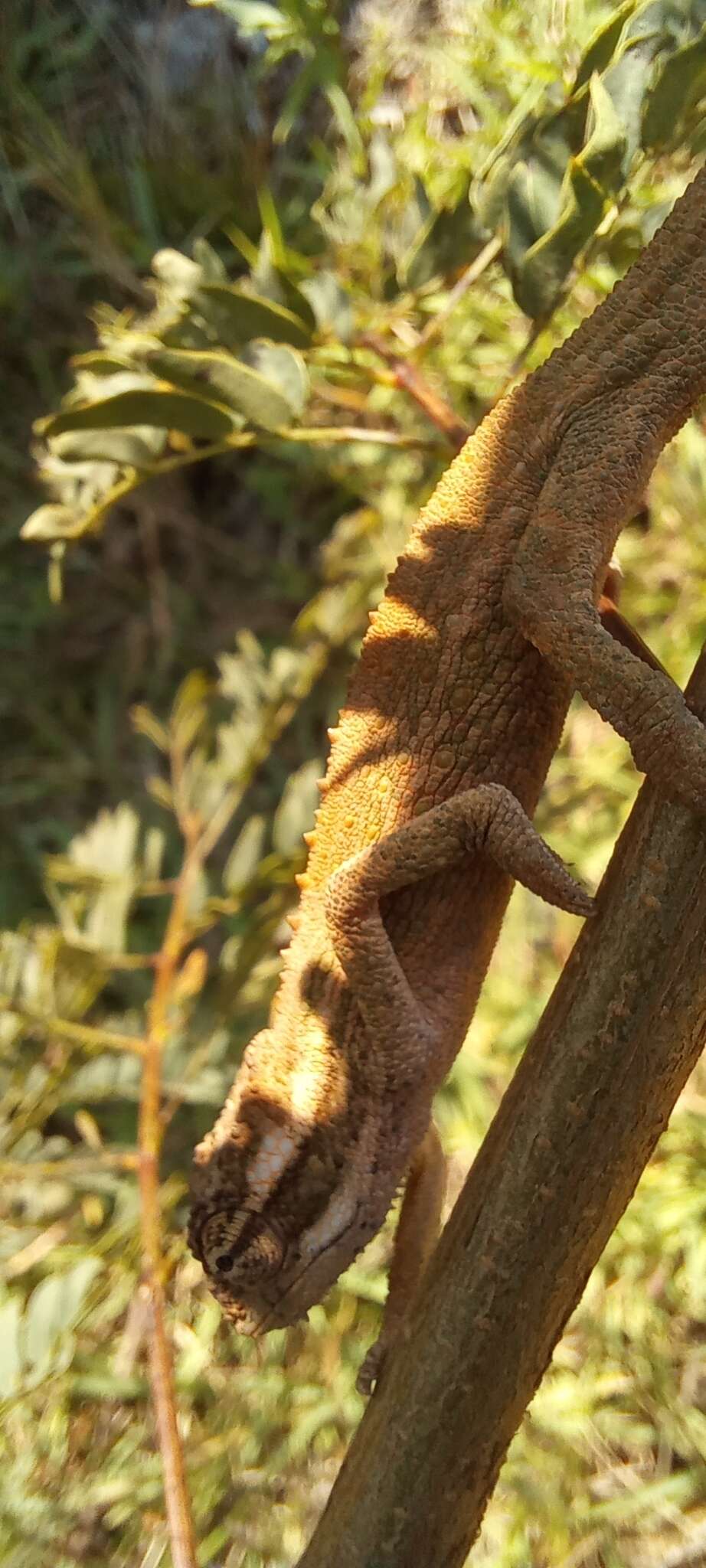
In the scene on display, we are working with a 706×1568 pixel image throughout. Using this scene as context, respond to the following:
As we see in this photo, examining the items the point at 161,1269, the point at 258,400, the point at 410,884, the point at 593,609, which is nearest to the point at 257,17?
the point at 258,400

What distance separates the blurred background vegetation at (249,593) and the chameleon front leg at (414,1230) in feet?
0.99

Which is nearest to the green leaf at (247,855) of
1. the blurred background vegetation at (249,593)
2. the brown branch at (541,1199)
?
the blurred background vegetation at (249,593)

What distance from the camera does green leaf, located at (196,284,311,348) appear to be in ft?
3.27

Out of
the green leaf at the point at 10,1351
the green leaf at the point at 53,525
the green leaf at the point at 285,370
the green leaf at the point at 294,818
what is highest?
the green leaf at the point at 285,370

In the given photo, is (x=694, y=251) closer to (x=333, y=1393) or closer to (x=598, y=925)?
(x=598, y=925)

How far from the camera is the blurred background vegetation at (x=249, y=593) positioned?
1027 mm

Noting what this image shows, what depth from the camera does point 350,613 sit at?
189 cm

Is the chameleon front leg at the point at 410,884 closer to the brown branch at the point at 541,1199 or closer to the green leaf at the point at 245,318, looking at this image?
the brown branch at the point at 541,1199

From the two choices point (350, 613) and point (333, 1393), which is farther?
point (350, 613)

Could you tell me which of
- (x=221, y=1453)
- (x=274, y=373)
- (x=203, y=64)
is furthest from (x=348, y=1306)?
(x=203, y=64)

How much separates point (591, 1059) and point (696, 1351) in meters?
1.08

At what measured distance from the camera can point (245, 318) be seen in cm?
103

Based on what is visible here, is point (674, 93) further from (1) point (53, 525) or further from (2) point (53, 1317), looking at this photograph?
(2) point (53, 1317)

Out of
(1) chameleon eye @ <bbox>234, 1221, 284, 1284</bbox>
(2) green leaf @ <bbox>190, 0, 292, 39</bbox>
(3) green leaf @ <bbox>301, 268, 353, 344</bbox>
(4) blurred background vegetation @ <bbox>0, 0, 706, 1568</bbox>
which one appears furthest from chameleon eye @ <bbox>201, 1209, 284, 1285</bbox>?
(2) green leaf @ <bbox>190, 0, 292, 39</bbox>
